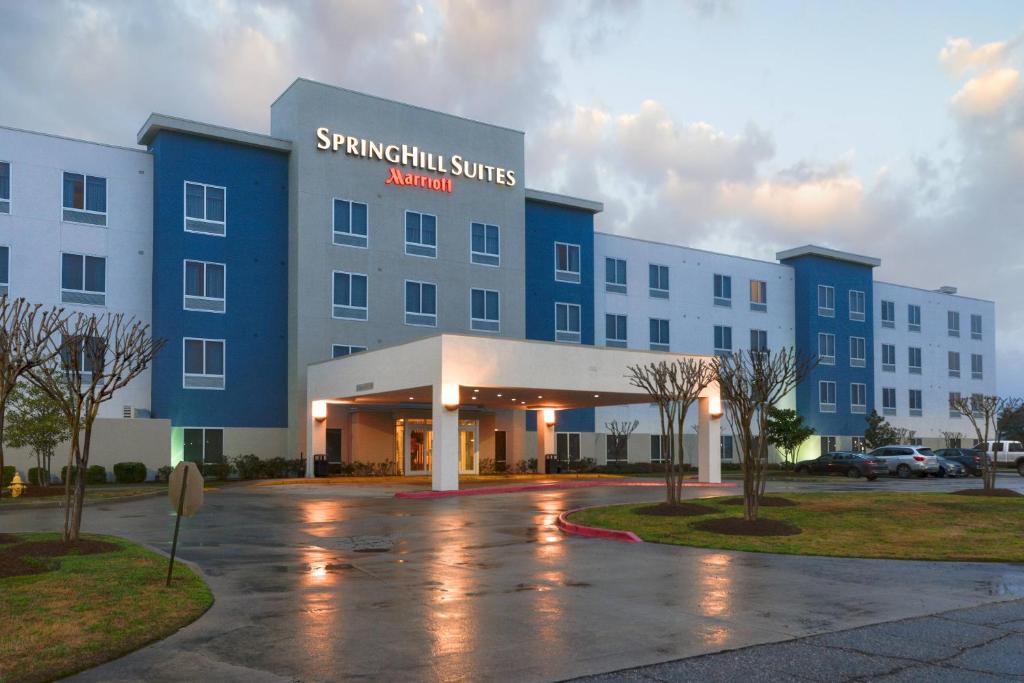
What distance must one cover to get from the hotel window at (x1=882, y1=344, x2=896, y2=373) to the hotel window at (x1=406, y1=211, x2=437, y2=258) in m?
38.5

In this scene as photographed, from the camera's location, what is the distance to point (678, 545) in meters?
17.5

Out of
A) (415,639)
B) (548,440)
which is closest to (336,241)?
(548,440)

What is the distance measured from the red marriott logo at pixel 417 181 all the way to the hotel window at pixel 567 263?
797 cm

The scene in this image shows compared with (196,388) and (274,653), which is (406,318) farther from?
(274,653)

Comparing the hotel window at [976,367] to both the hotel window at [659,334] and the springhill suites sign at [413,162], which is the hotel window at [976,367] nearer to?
the hotel window at [659,334]

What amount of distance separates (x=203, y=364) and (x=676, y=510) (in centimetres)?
2601

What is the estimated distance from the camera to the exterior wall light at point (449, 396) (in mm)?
31953

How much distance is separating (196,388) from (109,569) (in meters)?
29.0

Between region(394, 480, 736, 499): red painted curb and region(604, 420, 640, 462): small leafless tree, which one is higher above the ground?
region(604, 420, 640, 462): small leafless tree

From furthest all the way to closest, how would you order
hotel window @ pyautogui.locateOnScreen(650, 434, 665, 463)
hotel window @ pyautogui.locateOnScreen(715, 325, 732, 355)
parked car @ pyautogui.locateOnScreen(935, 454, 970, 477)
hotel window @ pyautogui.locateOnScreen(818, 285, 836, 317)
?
hotel window @ pyautogui.locateOnScreen(818, 285, 836, 317), hotel window @ pyautogui.locateOnScreen(715, 325, 732, 355), hotel window @ pyautogui.locateOnScreen(650, 434, 665, 463), parked car @ pyautogui.locateOnScreen(935, 454, 970, 477)

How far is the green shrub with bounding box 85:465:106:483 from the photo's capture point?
36781 mm

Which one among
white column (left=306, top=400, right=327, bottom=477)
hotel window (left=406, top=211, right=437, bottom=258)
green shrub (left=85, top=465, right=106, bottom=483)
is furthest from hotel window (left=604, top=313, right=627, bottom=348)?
green shrub (left=85, top=465, right=106, bottom=483)

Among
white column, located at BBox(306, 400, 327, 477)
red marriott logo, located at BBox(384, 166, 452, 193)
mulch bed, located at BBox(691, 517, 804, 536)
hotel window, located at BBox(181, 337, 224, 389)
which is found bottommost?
mulch bed, located at BBox(691, 517, 804, 536)

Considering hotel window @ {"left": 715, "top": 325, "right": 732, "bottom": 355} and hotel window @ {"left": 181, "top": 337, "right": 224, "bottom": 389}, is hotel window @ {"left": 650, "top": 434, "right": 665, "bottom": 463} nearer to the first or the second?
hotel window @ {"left": 715, "top": 325, "right": 732, "bottom": 355}
